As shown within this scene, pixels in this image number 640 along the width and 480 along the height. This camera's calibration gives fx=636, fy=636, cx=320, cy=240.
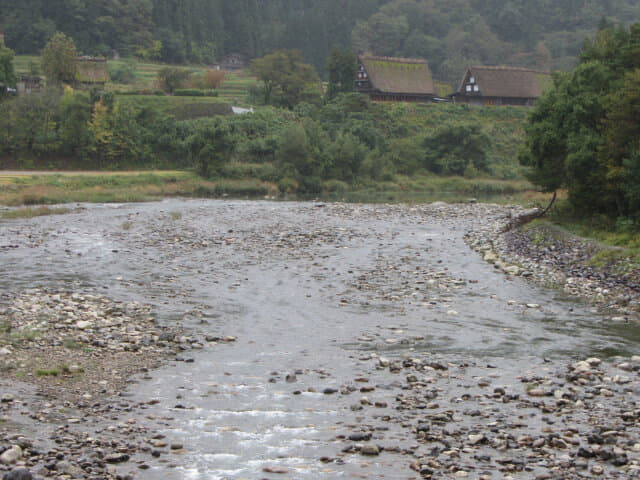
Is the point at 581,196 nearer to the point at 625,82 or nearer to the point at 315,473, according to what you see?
the point at 625,82

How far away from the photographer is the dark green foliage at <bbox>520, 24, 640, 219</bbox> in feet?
75.4

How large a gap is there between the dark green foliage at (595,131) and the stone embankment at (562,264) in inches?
83.3

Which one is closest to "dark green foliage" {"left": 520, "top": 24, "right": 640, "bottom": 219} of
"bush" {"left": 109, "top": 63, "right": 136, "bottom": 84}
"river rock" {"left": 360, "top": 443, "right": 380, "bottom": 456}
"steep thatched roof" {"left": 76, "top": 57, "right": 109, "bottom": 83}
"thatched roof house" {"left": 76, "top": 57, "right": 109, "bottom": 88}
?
"river rock" {"left": 360, "top": 443, "right": 380, "bottom": 456}

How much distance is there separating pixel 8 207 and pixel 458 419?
107 feet

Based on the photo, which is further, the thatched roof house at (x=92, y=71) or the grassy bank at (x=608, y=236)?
the thatched roof house at (x=92, y=71)

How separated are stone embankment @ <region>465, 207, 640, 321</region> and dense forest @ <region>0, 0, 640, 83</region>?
84136 mm

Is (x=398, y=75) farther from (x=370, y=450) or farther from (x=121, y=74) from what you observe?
(x=370, y=450)

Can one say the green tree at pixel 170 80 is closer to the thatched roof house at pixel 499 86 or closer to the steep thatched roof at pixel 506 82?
the thatched roof house at pixel 499 86

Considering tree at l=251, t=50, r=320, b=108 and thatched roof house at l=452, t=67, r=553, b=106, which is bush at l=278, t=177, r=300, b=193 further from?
thatched roof house at l=452, t=67, r=553, b=106

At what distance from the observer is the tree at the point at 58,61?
66.8 m

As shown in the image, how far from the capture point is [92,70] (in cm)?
7306

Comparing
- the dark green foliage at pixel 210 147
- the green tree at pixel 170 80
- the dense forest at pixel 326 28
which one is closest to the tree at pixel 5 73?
the green tree at pixel 170 80

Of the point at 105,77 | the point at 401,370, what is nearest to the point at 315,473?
the point at 401,370

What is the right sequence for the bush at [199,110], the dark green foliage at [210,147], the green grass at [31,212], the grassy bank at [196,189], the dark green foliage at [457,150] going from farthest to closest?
the bush at [199,110]
the dark green foliage at [457,150]
the dark green foliage at [210,147]
the grassy bank at [196,189]
the green grass at [31,212]
